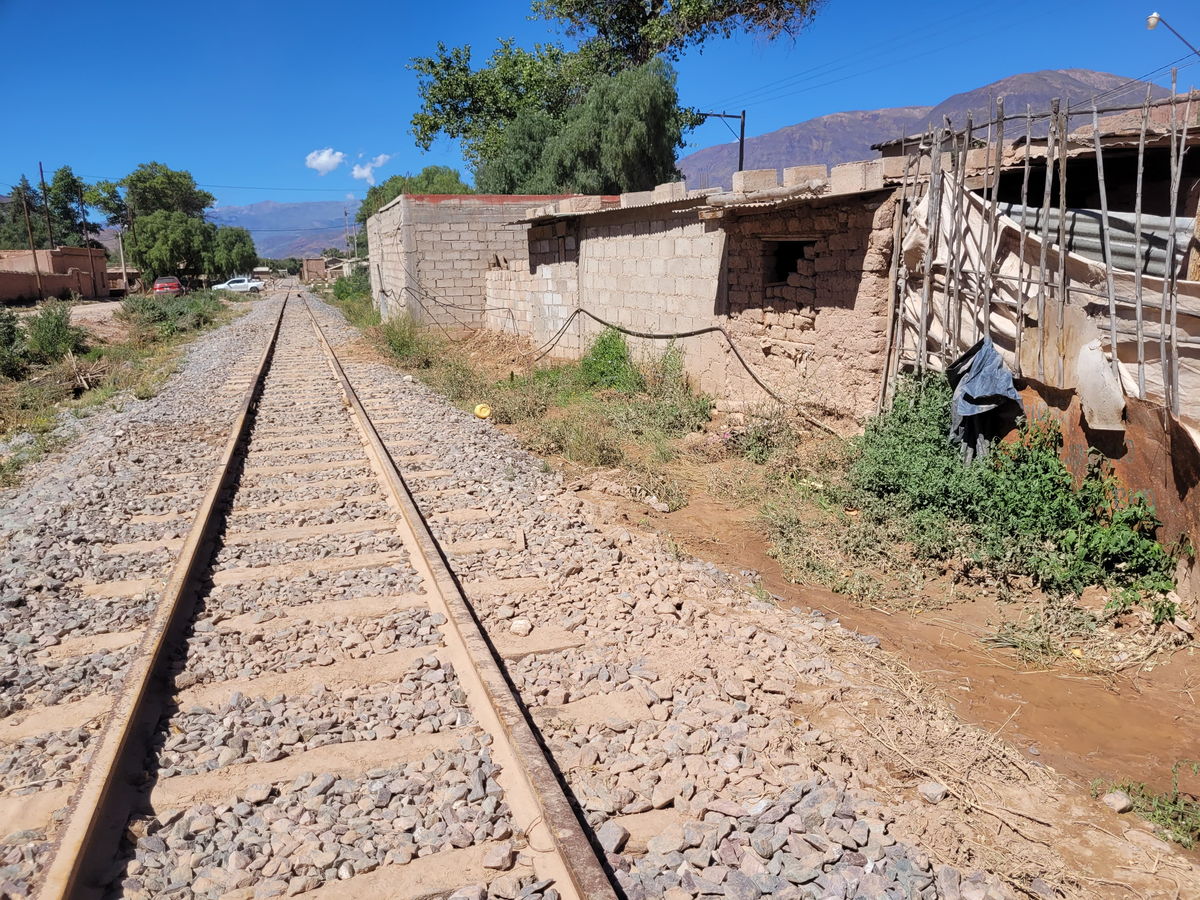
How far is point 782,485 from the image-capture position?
740 centimetres

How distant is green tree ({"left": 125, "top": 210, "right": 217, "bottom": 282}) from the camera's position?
59812mm

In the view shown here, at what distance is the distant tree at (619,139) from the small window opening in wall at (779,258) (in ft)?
68.4

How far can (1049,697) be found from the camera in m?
4.23

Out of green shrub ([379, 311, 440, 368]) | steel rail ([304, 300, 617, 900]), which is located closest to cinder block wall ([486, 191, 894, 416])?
green shrub ([379, 311, 440, 368])

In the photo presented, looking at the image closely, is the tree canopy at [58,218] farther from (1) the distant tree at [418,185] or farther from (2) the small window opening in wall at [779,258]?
(2) the small window opening in wall at [779,258]

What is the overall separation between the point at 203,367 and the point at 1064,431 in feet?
52.4

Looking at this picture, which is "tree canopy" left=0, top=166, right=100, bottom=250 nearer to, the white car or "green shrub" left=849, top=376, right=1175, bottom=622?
the white car

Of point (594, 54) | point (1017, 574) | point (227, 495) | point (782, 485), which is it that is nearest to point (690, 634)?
point (1017, 574)

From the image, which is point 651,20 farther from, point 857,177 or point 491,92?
point 857,177

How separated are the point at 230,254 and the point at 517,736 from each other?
88.6 meters

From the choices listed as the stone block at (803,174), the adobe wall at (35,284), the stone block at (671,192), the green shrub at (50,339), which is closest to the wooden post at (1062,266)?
the stone block at (803,174)

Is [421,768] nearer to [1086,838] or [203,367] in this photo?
[1086,838]

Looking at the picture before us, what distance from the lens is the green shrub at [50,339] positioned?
634 inches

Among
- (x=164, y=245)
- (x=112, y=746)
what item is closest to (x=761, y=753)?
(x=112, y=746)
